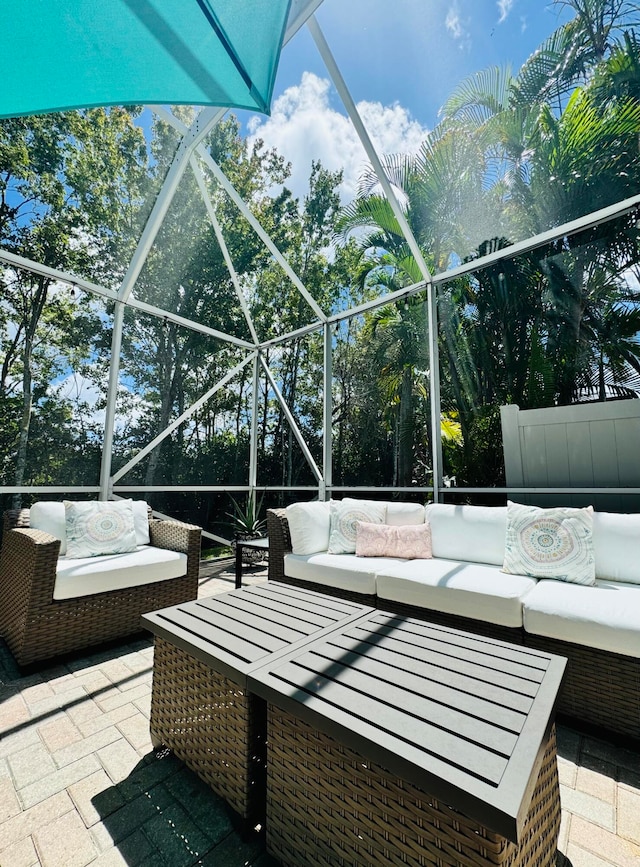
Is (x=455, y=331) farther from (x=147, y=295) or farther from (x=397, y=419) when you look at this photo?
(x=147, y=295)

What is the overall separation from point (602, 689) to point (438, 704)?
4.13 ft

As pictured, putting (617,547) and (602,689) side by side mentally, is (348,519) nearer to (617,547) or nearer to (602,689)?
(617,547)

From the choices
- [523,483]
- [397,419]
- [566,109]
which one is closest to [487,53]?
[566,109]

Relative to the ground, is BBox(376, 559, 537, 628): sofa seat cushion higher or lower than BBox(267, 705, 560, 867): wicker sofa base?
higher

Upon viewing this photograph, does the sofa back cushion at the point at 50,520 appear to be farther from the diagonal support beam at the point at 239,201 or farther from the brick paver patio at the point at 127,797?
the diagonal support beam at the point at 239,201

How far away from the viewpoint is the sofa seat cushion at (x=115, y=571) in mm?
2564

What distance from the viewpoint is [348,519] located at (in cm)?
342

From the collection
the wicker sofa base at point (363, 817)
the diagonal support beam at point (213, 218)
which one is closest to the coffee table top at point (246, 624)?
the wicker sofa base at point (363, 817)

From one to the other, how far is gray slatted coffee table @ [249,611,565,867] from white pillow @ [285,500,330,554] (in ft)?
6.23

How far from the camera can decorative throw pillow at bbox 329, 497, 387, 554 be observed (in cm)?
333

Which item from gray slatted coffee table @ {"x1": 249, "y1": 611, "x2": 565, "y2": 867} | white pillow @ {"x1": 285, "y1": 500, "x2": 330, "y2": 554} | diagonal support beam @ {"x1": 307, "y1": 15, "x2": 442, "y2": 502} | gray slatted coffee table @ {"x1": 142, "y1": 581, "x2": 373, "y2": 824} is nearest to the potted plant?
white pillow @ {"x1": 285, "y1": 500, "x2": 330, "y2": 554}

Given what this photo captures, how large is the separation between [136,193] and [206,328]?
1.73 metres

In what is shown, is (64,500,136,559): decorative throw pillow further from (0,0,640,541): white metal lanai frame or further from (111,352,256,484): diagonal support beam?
(111,352,256,484): diagonal support beam

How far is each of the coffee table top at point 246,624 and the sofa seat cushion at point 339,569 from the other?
677 mm
